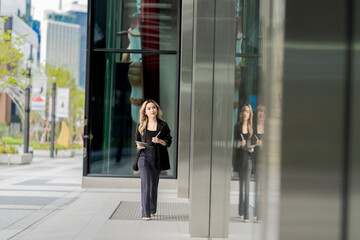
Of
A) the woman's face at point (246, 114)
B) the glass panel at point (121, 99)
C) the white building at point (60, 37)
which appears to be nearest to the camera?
the woman's face at point (246, 114)

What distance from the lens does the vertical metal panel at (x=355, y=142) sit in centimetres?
151

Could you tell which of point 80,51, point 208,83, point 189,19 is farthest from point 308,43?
point 80,51

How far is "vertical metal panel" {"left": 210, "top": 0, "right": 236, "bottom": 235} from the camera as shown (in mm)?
6020

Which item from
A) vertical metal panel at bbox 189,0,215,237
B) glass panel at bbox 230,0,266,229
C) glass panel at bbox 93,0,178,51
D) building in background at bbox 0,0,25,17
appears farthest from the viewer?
building in background at bbox 0,0,25,17

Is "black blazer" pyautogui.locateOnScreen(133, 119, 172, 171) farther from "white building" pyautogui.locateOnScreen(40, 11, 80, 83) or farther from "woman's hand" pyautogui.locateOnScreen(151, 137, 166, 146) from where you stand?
"white building" pyautogui.locateOnScreen(40, 11, 80, 83)

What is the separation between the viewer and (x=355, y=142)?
152 centimetres

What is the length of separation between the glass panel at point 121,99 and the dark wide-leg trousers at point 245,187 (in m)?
10.5

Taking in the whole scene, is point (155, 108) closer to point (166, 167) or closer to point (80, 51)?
point (166, 167)

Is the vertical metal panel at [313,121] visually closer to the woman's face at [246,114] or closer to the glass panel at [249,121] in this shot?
the glass panel at [249,121]

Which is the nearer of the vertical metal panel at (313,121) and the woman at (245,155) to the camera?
the vertical metal panel at (313,121)

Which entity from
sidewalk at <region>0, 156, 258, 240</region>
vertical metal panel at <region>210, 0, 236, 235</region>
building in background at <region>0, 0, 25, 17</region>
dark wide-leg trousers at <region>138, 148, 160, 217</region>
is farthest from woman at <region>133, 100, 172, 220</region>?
building in background at <region>0, 0, 25, 17</region>

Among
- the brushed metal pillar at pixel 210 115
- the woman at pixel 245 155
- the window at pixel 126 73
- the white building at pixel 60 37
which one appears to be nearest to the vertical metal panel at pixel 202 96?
the brushed metal pillar at pixel 210 115

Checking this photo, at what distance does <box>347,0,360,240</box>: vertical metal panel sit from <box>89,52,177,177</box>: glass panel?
42.7ft

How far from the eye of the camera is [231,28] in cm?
621
